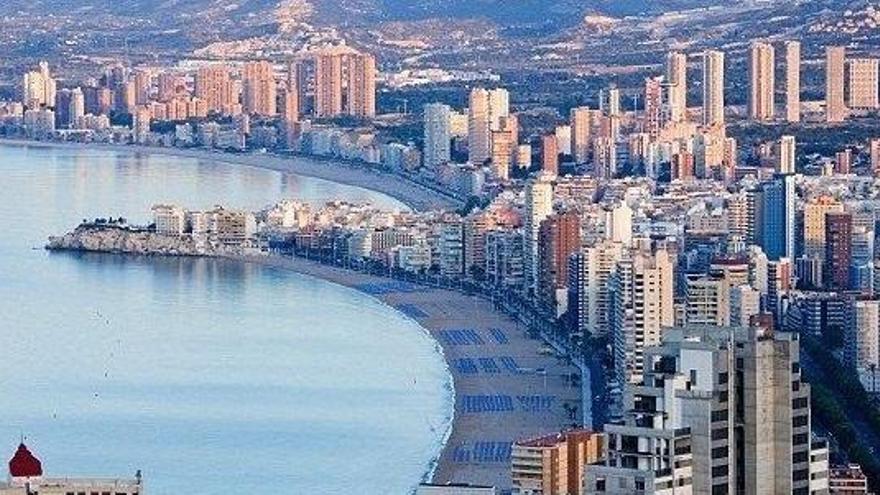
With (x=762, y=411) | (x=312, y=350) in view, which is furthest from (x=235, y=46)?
A: (x=762, y=411)

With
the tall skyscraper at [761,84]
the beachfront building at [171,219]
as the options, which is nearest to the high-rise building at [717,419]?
the beachfront building at [171,219]

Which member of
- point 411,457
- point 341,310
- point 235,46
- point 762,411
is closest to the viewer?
point 762,411

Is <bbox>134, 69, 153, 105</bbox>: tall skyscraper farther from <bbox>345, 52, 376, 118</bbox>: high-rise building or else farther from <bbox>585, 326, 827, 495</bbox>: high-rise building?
<bbox>585, 326, 827, 495</bbox>: high-rise building

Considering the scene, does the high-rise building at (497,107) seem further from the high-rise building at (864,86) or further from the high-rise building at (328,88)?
the high-rise building at (328,88)

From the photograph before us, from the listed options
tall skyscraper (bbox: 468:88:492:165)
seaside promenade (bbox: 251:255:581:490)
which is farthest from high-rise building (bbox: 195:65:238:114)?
seaside promenade (bbox: 251:255:581:490)

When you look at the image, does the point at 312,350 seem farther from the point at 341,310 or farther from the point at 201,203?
the point at 201,203
